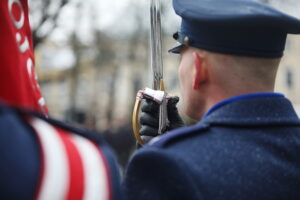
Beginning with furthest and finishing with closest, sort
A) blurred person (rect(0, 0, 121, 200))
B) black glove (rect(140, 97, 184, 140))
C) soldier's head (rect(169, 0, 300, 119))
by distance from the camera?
1. black glove (rect(140, 97, 184, 140))
2. soldier's head (rect(169, 0, 300, 119))
3. blurred person (rect(0, 0, 121, 200))

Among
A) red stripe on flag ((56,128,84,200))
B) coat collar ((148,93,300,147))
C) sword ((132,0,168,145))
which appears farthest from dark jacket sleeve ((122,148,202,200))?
sword ((132,0,168,145))

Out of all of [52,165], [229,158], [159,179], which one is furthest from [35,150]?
[229,158]

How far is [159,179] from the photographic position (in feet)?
4.34

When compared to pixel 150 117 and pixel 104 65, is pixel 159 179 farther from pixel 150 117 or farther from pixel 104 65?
pixel 104 65

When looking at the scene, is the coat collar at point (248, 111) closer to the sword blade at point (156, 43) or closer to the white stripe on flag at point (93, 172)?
the sword blade at point (156, 43)

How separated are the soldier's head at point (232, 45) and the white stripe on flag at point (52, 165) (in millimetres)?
807

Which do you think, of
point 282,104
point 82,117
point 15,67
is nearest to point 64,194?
point 15,67

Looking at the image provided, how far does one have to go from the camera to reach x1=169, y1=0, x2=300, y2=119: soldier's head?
152 centimetres

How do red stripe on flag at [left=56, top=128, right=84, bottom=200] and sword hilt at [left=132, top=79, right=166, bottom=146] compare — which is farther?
sword hilt at [left=132, top=79, right=166, bottom=146]

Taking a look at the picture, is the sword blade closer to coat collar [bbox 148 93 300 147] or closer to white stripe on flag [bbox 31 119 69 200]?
coat collar [bbox 148 93 300 147]

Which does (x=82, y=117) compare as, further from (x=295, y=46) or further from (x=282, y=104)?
(x=295, y=46)

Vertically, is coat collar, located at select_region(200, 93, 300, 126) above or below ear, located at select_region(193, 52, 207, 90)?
below

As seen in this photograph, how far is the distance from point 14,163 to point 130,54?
984 inches

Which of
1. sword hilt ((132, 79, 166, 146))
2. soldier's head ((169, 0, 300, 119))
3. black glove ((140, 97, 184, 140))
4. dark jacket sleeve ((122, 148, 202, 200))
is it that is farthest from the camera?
black glove ((140, 97, 184, 140))
